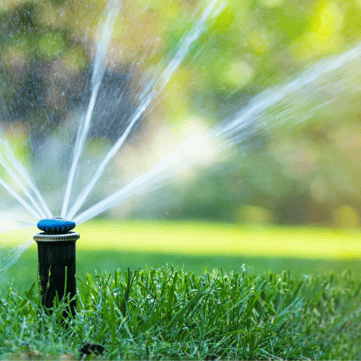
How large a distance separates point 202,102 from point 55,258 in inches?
319

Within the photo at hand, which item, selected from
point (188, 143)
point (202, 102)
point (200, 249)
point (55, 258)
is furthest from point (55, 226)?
point (202, 102)

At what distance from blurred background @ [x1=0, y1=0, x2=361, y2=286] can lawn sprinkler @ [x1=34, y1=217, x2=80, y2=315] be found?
5.21 metres

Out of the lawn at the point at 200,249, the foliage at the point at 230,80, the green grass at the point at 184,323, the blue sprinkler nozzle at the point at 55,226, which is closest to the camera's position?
the green grass at the point at 184,323

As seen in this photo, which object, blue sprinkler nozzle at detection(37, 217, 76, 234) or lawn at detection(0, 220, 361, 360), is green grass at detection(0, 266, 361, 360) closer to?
lawn at detection(0, 220, 361, 360)

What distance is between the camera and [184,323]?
1973mm

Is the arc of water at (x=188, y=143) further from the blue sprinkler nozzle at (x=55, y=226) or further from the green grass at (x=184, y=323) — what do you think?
the green grass at (x=184, y=323)

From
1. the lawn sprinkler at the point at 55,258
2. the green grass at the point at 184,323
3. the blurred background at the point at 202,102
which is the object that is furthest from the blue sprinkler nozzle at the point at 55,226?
the blurred background at the point at 202,102

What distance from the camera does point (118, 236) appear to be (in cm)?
716

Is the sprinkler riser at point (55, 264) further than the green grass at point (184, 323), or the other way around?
the sprinkler riser at point (55, 264)

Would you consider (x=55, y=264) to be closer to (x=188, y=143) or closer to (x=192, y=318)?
(x=192, y=318)

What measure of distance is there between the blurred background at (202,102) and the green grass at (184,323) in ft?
16.7

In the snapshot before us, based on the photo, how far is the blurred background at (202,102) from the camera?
8.24 m

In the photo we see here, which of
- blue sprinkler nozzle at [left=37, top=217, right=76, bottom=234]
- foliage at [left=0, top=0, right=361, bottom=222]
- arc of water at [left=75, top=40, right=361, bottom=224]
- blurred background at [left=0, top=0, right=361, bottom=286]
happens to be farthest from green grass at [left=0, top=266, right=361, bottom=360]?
foliage at [left=0, top=0, right=361, bottom=222]

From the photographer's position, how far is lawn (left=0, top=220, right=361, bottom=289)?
4.50 metres
